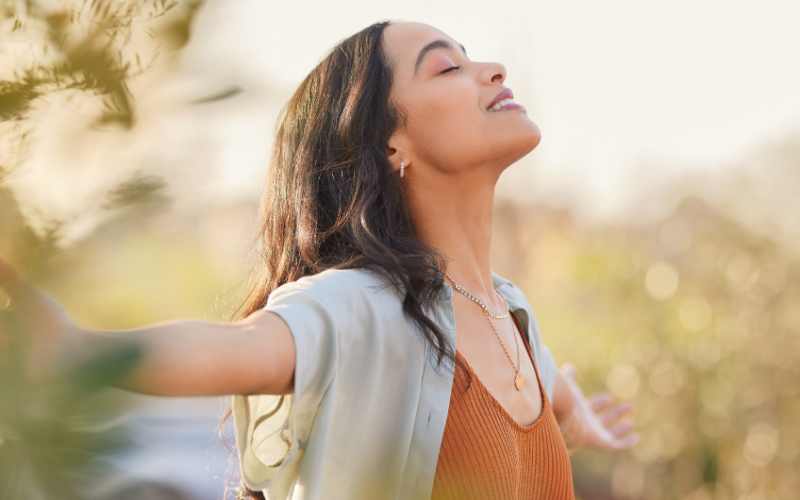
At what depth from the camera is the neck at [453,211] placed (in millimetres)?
1674

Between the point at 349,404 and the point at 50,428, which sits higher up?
the point at 50,428

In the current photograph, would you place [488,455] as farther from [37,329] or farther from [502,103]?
[37,329]

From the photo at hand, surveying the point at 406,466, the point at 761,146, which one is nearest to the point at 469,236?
the point at 406,466

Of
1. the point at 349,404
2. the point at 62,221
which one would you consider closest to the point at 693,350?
the point at 349,404

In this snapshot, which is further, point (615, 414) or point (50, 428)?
point (615, 414)

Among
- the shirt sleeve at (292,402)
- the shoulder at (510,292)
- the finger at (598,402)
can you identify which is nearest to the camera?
the shirt sleeve at (292,402)

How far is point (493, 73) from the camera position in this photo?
5.43ft

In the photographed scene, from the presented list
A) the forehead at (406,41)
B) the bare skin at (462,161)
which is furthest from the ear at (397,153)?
the forehead at (406,41)

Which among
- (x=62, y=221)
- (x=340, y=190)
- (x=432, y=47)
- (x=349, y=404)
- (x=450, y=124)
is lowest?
(x=349, y=404)

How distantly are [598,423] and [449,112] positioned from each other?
1.41m

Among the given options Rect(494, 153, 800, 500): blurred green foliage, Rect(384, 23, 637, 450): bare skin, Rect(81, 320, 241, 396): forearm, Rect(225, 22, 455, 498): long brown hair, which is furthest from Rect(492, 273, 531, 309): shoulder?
Rect(494, 153, 800, 500): blurred green foliage

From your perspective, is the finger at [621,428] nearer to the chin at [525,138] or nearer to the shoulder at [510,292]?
the shoulder at [510,292]

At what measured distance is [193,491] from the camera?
105 inches

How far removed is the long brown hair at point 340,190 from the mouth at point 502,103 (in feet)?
0.77
